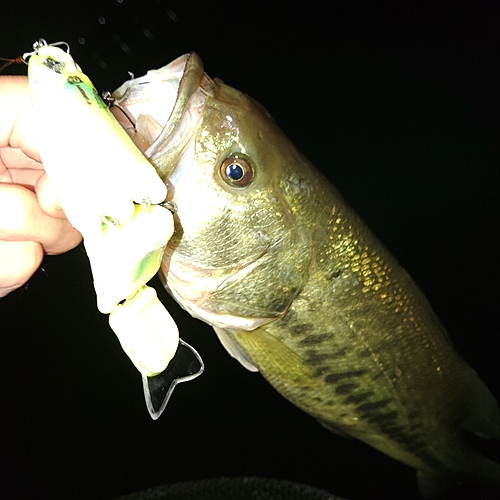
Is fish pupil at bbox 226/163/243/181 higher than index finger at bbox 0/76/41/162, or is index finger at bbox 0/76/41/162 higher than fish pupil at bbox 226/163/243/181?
index finger at bbox 0/76/41/162

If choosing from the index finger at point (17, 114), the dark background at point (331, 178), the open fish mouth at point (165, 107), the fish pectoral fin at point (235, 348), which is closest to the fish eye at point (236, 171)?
the open fish mouth at point (165, 107)

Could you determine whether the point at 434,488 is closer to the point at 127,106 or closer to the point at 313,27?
the point at 127,106

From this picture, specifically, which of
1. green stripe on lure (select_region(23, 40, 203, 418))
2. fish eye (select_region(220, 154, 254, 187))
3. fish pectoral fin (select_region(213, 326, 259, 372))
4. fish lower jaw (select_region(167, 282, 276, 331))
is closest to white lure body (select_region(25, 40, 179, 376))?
green stripe on lure (select_region(23, 40, 203, 418))

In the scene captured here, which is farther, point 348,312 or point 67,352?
point 67,352

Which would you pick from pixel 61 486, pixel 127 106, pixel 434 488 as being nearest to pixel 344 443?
pixel 434 488

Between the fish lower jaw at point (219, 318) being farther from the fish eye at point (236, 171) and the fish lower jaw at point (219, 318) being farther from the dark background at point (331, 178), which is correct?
the dark background at point (331, 178)

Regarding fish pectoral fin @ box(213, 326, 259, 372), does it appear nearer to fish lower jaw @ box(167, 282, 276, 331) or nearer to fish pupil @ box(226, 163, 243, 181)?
fish lower jaw @ box(167, 282, 276, 331)

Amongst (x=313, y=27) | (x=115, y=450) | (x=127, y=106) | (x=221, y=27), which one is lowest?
(x=115, y=450)
